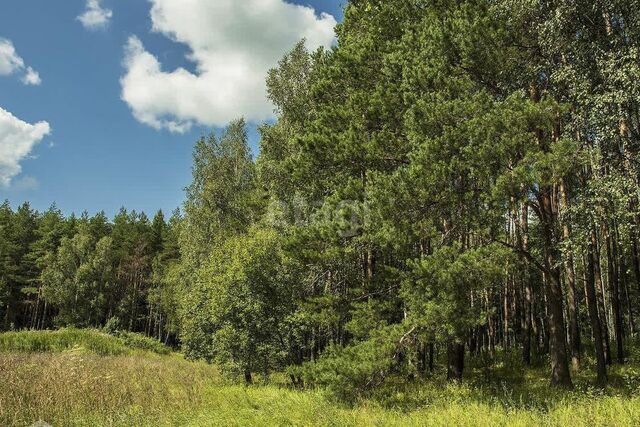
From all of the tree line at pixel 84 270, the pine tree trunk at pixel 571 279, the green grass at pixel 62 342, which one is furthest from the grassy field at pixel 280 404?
the tree line at pixel 84 270

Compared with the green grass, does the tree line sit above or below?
above

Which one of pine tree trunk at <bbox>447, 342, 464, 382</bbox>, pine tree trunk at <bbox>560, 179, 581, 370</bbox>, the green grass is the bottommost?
the green grass

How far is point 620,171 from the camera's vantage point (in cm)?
901

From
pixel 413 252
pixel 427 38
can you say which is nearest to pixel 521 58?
pixel 427 38

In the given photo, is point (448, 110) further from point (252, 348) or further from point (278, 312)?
point (252, 348)

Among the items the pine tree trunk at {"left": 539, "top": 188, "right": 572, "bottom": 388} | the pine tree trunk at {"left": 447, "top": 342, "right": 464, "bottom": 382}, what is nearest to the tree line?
the pine tree trunk at {"left": 447, "top": 342, "right": 464, "bottom": 382}

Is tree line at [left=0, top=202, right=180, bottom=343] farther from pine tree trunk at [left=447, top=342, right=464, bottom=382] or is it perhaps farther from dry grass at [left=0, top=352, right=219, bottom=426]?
pine tree trunk at [left=447, top=342, right=464, bottom=382]

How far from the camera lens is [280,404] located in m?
9.80

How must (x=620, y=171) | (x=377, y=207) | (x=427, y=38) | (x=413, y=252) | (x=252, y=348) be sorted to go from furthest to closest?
(x=252, y=348)
(x=413, y=252)
(x=427, y=38)
(x=377, y=207)
(x=620, y=171)

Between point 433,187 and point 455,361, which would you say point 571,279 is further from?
point 433,187

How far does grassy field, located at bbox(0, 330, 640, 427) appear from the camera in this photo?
7402mm

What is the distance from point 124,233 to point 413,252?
47.0 meters

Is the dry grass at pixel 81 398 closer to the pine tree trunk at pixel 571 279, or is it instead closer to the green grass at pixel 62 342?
the green grass at pixel 62 342

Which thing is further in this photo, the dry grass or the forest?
the forest
